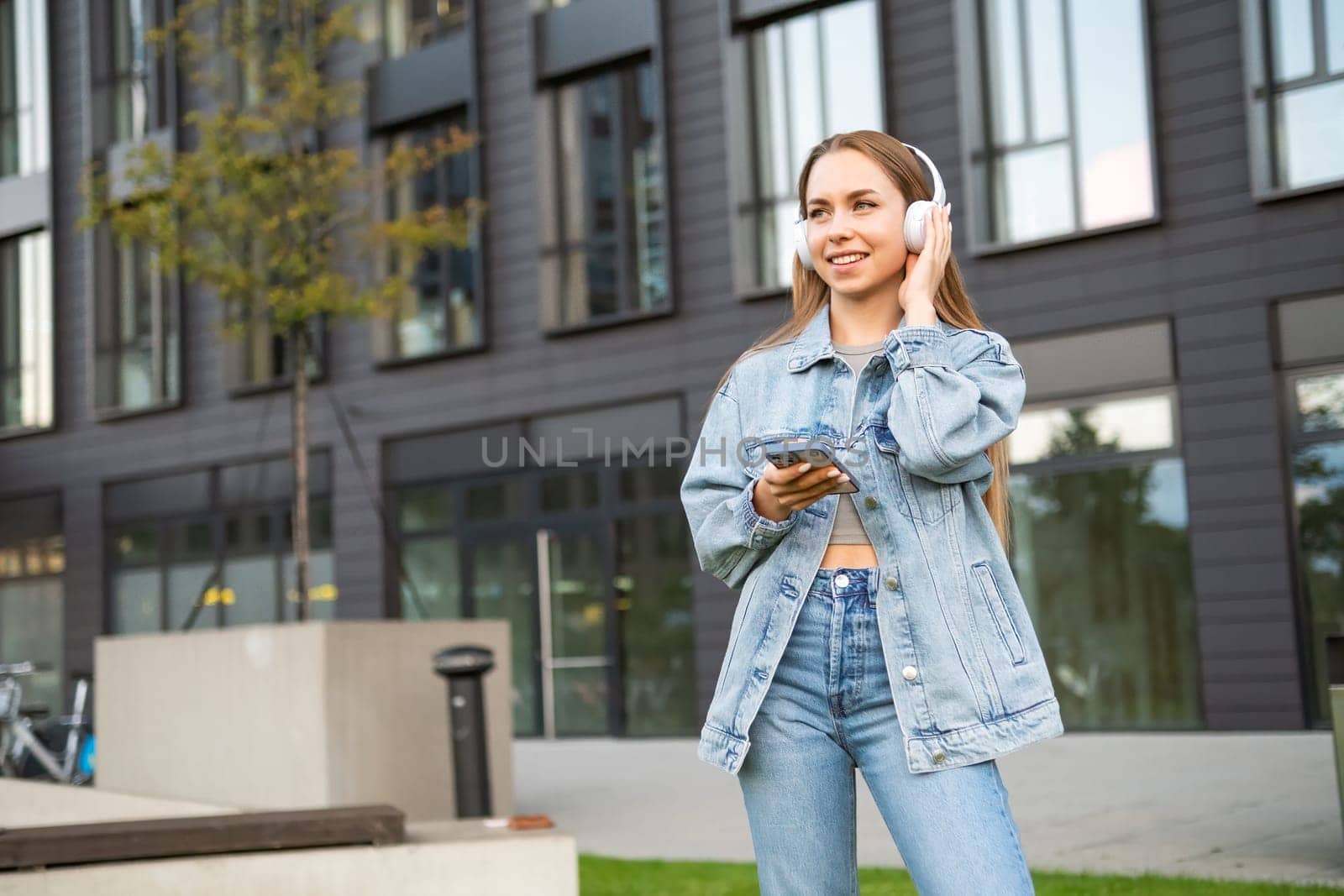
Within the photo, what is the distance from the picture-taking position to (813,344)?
107 inches

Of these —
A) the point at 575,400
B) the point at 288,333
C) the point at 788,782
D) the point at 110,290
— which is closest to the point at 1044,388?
the point at 575,400

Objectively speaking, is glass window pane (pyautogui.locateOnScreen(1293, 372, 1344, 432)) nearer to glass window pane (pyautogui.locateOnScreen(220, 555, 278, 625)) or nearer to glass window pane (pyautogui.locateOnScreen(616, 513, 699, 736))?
glass window pane (pyautogui.locateOnScreen(616, 513, 699, 736))

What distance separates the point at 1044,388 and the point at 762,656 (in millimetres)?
11631

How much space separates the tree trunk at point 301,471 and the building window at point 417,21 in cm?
774

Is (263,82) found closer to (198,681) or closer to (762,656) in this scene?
(198,681)

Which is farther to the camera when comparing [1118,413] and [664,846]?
[1118,413]

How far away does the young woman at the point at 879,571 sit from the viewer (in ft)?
7.96

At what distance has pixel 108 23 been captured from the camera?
22.8 m

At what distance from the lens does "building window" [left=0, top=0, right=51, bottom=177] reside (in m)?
23.3

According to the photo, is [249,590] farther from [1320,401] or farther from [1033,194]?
[1320,401]

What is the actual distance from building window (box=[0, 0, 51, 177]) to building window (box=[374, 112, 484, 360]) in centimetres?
738

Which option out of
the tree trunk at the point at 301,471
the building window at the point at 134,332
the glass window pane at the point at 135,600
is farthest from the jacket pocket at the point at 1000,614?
the glass window pane at the point at 135,600

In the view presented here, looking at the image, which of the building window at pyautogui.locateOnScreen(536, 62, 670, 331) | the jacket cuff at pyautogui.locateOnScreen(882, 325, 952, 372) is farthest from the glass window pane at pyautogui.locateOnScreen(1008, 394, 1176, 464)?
the jacket cuff at pyautogui.locateOnScreen(882, 325, 952, 372)

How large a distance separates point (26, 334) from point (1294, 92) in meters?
17.7
